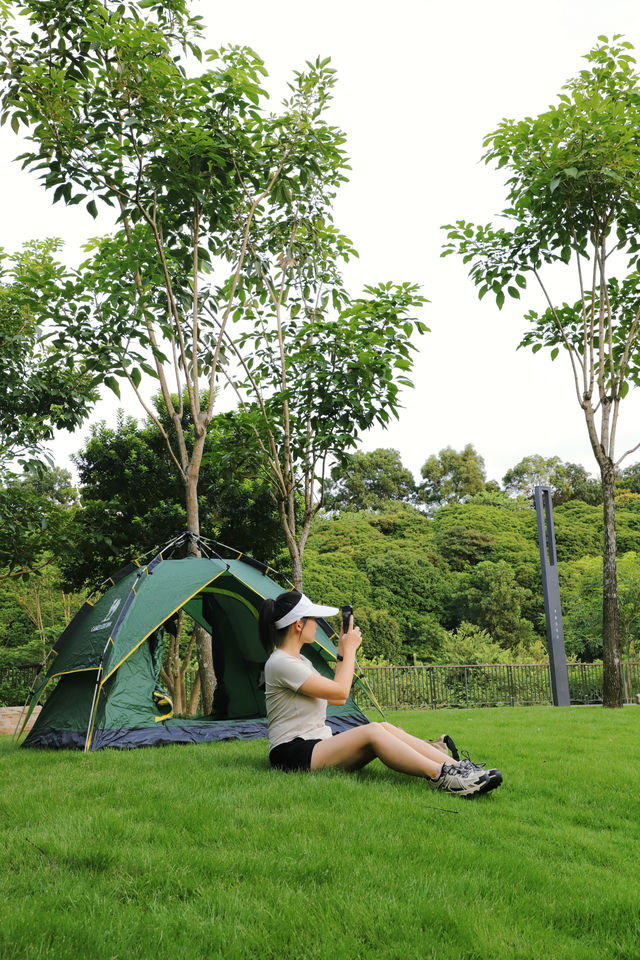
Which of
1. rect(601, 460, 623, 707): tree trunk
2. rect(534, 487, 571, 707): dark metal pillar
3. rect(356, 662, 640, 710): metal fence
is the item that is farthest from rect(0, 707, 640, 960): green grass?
rect(356, 662, 640, 710): metal fence

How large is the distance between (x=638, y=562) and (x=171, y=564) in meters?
19.0

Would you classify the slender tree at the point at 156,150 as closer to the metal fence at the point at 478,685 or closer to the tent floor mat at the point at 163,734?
the tent floor mat at the point at 163,734

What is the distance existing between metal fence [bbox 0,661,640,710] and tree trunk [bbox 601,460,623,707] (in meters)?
6.70

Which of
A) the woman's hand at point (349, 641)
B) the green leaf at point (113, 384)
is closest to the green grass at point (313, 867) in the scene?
the woman's hand at point (349, 641)

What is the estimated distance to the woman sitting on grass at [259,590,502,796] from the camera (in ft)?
12.7

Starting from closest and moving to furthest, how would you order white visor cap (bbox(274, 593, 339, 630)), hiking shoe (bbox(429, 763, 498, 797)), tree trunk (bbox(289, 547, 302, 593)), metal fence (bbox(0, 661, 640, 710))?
hiking shoe (bbox(429, 763, 498, 797)) → white visor cap (bbox(274, 593, 339, 630)) → tree trunk (bbox(289, 547, 302, 593)) → metal fence (bbox(0, 661, 640, 710))

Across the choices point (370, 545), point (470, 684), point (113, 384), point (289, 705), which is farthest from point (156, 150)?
point (370, 545)

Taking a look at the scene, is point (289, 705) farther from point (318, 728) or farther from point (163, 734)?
point (163, 734)

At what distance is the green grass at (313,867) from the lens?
216 cm

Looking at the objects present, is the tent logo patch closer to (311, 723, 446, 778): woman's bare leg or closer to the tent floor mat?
the tent floor mat

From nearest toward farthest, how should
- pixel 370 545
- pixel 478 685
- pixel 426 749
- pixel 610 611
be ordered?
pixel 426 749 → pixel 610 611 → pixel 478 685 → pixel 370 545

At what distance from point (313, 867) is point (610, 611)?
26.1ft

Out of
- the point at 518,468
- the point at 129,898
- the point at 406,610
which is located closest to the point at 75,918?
the point at 129,898

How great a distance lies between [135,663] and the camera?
258 inches
